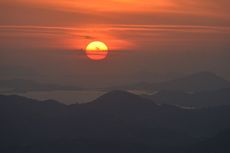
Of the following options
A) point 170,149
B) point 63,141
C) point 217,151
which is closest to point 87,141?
point 63,141

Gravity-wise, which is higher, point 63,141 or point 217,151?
point 63,141

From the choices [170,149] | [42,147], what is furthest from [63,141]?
[170,149]

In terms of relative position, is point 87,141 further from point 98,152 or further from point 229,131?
point 229,131

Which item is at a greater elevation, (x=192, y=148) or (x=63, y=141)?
(x=63, y=141)

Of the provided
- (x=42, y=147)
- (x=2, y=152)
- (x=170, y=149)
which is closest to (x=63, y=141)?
(x=42, y=147)

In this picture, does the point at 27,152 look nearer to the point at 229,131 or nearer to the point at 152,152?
the point at 152,152

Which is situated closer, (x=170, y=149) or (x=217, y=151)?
(x=217, y=151)

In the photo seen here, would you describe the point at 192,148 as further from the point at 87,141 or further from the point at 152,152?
the point at 87,141
